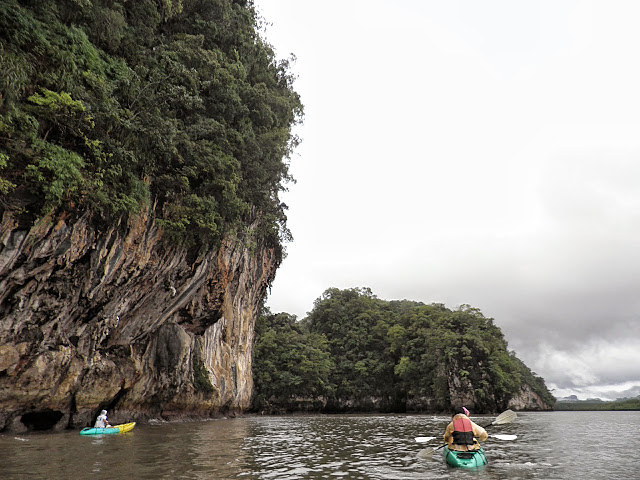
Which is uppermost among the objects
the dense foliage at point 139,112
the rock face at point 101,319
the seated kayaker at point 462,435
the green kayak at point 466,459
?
the dense foliage at point 139,112

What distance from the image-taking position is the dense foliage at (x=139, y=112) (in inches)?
466

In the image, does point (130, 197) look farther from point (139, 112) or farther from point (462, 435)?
point (462, 435)

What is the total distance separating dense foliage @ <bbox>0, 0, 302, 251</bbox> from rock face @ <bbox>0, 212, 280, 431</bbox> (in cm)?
124

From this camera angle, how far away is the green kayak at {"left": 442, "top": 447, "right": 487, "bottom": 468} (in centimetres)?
964

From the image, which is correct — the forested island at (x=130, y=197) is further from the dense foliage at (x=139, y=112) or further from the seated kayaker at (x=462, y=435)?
the seated kayaker at (x=462, y=435)

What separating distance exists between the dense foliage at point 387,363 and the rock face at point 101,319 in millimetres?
26987

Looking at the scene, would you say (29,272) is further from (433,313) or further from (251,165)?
(433,313)

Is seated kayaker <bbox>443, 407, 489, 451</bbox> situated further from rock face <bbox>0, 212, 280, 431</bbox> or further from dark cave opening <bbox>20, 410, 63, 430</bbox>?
dark cave opening <bbox>20, 410, 63, 430</bbox>

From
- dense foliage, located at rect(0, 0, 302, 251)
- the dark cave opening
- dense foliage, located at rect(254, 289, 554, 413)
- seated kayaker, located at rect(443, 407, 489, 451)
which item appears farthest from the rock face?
dense foliage, located at rect(254, 289, 554, 413)

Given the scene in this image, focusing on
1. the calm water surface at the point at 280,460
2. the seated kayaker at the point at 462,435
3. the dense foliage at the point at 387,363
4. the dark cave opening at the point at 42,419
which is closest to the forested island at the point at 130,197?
the dark cave opening at the point at 42,419

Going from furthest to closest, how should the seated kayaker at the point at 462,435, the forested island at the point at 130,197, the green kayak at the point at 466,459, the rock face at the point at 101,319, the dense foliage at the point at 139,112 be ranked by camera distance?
the rock face at the point at 101,319 → the forested island at the point at 130,197 → the dense foliage at the point at 139,112 → the seated kayaker at the point at 462,435 → the green kayak at the point at 466,459

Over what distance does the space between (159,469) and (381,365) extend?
176 feet

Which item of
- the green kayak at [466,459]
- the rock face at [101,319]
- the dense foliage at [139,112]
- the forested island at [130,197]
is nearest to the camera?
the green kayak at [466,459]

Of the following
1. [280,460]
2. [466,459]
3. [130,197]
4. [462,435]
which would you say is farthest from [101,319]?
[466,459]
